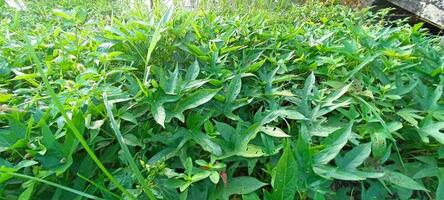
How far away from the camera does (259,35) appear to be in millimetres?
1263

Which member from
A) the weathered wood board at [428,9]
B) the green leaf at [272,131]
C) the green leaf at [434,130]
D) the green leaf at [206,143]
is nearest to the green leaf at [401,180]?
the green leaf at [434,130]

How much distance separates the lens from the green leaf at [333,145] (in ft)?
2.24

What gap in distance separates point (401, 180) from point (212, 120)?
43cm

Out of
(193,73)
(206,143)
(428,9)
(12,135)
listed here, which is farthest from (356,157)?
(428,9)

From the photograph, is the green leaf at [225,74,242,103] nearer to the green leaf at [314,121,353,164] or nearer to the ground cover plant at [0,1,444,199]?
the ground cover plant at [0,1,444,199]

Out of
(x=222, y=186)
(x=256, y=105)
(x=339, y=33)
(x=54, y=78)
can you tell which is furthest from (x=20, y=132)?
(x=339, y=33)

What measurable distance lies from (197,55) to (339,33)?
67 cm

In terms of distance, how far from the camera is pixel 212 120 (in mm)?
844

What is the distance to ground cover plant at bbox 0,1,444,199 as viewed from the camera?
0.68 metres

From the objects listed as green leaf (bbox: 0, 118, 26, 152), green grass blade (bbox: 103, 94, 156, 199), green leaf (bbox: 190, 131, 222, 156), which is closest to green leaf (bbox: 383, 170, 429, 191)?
green leaf (bbox: 190, 131, 222, 156)

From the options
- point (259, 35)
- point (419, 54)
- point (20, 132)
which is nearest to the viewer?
point (20, 132)

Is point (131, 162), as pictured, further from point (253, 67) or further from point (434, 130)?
point (434, 130)

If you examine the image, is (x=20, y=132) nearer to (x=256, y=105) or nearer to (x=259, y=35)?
(x=256, y=105)

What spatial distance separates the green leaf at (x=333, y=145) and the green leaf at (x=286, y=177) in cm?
10
